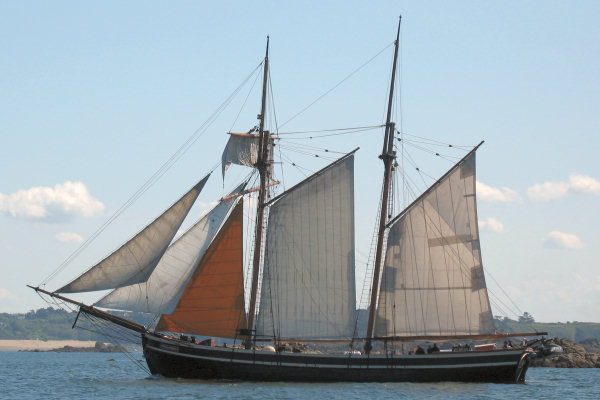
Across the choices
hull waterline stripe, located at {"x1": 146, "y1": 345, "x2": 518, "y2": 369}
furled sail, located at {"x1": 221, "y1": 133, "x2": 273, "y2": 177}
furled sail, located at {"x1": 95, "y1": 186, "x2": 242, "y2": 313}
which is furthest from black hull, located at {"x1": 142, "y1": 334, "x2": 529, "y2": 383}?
furled sail, located at {"x1": 221, "y1": 133, "x2": 273, "y2": 177}

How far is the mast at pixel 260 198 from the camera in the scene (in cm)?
5644

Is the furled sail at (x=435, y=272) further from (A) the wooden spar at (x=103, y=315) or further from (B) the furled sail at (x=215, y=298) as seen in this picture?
(A) the wooden spar at (x=103, y=315)

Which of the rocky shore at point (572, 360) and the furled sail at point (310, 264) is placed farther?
the rocky shore at point (572, 360)

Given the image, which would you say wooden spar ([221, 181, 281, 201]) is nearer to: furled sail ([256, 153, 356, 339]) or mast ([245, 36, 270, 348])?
mast ([245, 36, 270, 348])

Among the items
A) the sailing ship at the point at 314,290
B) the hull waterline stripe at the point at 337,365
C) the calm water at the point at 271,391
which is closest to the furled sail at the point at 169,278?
the sailing ship at the point at 314,290

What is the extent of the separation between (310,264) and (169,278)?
8.58 metres

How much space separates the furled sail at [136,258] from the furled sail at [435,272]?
13764mm

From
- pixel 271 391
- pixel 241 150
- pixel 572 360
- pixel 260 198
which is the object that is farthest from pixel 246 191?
pixel 572 360

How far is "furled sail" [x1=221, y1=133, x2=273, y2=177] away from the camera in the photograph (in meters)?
58.8

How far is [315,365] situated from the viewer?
55.1 m

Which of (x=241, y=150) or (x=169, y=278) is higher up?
(x=241, y=150)

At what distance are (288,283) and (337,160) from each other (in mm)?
8210

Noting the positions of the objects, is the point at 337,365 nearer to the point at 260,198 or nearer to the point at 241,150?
the point at 260,198

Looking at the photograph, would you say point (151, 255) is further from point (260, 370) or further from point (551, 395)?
point (551, 395)
